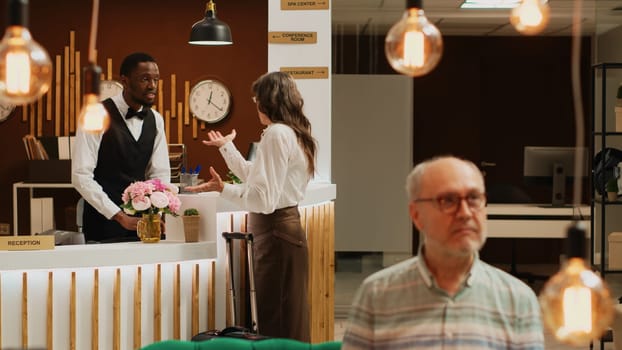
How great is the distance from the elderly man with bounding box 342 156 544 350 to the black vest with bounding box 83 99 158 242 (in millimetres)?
2837

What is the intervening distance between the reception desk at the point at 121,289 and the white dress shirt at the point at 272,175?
342mm

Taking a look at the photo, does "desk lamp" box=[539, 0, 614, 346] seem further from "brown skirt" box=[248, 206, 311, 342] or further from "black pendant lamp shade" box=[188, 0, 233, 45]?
"black pendant lamp shade" box=[188, 0, 233, 45]

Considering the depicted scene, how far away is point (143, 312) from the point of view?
4840 mm

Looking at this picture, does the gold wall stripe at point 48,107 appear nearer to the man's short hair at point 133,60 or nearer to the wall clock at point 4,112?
the wall clock at point 4,112

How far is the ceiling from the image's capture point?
786 centimetres

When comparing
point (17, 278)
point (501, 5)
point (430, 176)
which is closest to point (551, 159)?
point (501, 5)

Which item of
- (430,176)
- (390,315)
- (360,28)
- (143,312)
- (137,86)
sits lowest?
(143,312)

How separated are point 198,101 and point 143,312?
5.25 meters

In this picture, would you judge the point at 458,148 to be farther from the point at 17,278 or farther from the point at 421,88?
the point at 17,278

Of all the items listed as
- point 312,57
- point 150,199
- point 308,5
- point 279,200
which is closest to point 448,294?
point 279,200

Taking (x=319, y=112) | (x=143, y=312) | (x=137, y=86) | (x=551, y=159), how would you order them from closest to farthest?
(x=143, y=312) < (x=137, y=86) < (x=319, y=112) < (x=551, y=159)

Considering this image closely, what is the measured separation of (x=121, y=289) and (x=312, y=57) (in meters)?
2.67

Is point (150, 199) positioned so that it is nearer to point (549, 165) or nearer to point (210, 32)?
point (210, 32)

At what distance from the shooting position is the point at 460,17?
411 inches
